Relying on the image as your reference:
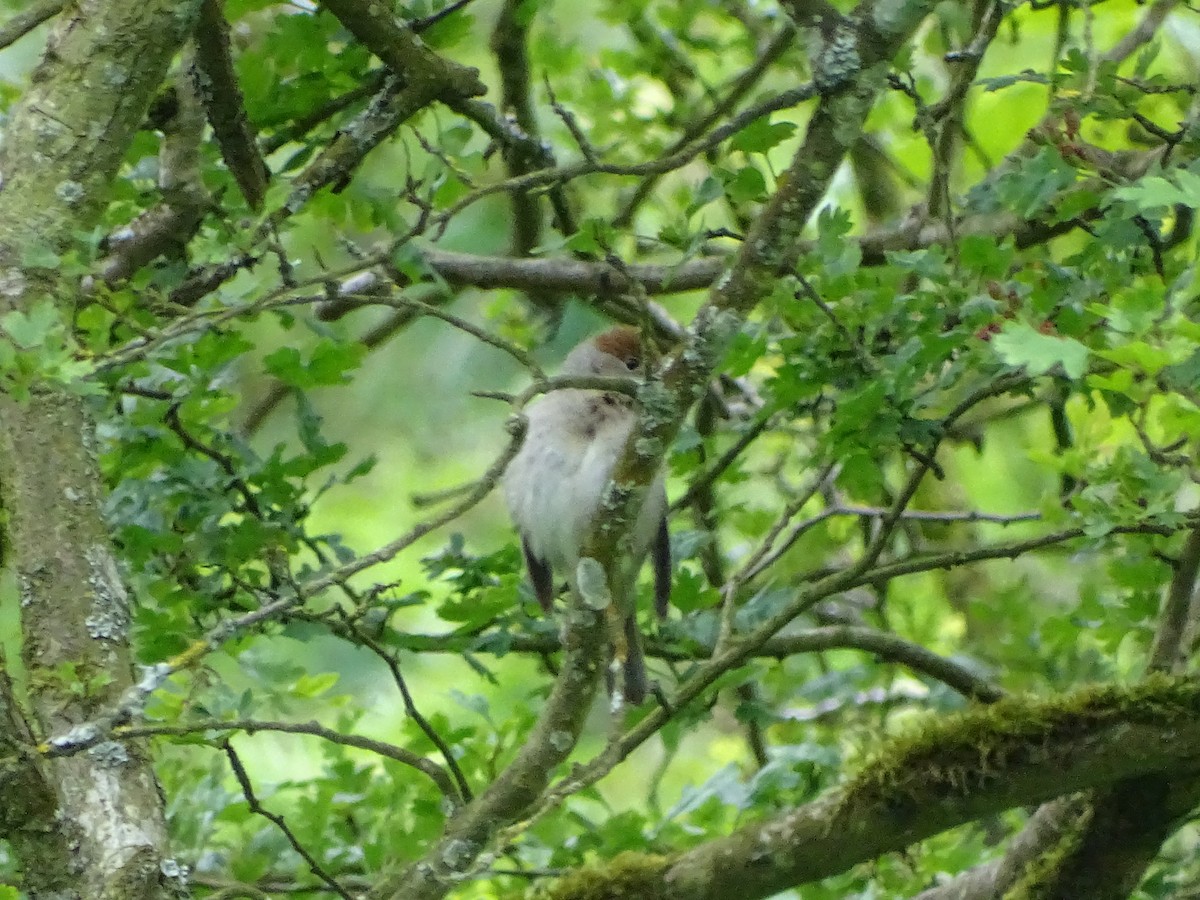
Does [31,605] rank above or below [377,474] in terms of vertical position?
below

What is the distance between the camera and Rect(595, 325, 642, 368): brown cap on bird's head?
4.11m

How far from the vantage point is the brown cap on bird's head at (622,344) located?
13.5ft

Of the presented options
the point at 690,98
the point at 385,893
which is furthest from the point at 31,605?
the point at 690,98

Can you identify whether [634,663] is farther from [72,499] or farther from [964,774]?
[72,499]

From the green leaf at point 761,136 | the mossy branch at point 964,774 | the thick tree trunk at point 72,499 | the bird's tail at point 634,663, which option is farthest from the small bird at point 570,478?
the thick tree trunk at point 72,499

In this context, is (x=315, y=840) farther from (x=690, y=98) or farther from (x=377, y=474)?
(x=377, y=474)

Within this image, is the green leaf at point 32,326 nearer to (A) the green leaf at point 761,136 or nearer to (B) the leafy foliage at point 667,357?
(B) the leafy foliage at point 667,357

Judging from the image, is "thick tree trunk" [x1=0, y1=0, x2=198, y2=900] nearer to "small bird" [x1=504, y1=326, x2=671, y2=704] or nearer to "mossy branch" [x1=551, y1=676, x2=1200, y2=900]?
"mossy branch" [x1=551, y1=676, x2=1200, y2=900]

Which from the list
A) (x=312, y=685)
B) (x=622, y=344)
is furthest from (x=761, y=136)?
(x=622, y=344)

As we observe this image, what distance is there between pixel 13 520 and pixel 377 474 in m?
5.61

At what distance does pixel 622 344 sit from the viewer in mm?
4137

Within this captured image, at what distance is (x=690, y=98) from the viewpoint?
4836 mm

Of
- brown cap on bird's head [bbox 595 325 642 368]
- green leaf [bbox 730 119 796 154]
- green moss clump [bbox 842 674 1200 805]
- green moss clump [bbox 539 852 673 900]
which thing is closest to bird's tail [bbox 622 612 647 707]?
green moss clump [bbox 539 852 673 900]

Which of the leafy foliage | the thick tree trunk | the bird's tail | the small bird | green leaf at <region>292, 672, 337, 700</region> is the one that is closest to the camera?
the thick tree trunk
